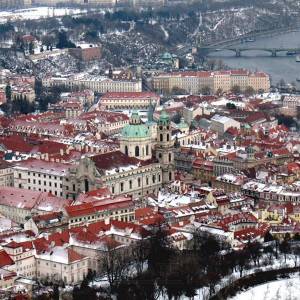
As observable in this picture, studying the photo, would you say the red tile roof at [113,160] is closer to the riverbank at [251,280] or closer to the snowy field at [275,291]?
the riverbank at [251,280]

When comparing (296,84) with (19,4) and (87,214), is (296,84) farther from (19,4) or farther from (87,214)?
(19,4)

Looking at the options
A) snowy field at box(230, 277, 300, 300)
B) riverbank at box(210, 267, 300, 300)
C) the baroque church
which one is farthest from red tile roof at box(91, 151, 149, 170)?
snowy field at box(230, 277, 300, 300)

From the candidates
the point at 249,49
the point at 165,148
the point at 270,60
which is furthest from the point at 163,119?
the point at 249,49

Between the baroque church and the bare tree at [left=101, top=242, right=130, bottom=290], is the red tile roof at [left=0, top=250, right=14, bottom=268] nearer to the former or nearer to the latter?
the bare tree at [left=101, top=242, right=130, bottom=290]

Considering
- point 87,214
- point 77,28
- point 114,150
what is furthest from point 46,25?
point 87,214

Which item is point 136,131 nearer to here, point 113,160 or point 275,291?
point 113,160
